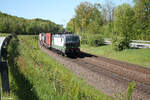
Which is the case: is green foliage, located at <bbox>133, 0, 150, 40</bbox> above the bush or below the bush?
above

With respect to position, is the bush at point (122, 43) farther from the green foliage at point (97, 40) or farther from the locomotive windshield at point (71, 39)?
the green foliage at point (97, 40)

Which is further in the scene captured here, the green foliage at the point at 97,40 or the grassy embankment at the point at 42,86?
the green foliage at the point at 97,40

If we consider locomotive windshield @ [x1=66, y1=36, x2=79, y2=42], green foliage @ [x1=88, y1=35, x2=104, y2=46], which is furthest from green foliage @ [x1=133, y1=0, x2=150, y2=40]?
locomotive windshield @ [x1=66, y1=36, x2=79, y2=42]

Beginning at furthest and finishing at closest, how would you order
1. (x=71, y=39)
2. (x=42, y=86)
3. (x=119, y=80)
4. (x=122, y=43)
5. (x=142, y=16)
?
(x=142, y=16) → (x=122, y=43) → (x=71, y=39) → (x=119, y=80) → (x=42, y=86)

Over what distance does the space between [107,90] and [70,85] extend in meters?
3.61

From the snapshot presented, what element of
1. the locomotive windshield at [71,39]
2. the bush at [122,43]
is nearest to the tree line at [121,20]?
the bush at [122,43]

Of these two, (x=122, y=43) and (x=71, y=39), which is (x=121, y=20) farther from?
(x=71, y=39)

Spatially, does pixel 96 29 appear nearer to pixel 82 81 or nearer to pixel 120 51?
pixel 120 51

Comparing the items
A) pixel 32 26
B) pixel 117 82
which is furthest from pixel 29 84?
pixel 32 26

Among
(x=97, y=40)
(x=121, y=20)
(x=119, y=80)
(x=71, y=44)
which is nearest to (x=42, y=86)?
(x=119, y=80)

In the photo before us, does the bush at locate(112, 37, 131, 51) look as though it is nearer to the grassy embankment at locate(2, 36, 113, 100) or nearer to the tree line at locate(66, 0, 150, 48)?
the tree line at locate(66, 0, 150, 48)

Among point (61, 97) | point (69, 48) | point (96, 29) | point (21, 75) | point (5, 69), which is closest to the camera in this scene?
point (5, 69)

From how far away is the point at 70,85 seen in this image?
562cm

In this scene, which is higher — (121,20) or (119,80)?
(121,20)
